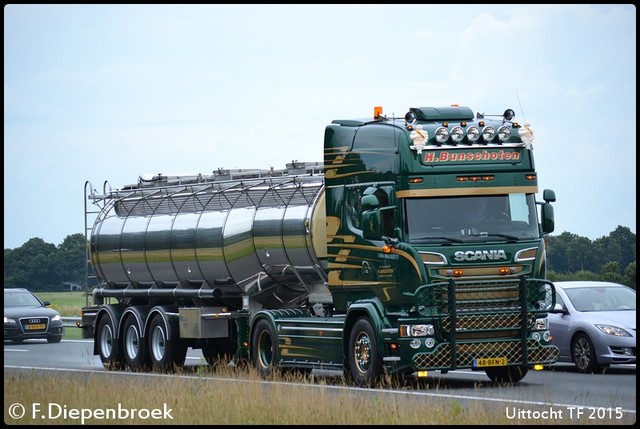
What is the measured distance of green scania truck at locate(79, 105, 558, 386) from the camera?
798 inches

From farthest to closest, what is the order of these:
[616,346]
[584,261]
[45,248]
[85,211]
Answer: [45,248]
[584,261]
[85,211]
[616,346]

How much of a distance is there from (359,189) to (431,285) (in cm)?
232

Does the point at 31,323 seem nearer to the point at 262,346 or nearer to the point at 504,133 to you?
the point at 262,346

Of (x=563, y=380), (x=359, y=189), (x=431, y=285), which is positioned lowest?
(x=563, y=380)

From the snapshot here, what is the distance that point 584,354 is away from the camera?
2380 cm

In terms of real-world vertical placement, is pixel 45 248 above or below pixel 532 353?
above

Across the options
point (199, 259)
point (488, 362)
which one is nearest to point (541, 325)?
point (488, 362)

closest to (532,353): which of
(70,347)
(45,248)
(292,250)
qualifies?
(292,250)

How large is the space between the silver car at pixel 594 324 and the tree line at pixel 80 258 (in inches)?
663

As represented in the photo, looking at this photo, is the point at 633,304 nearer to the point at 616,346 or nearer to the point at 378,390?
the point at 616,346

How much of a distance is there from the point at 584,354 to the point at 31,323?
19.3m

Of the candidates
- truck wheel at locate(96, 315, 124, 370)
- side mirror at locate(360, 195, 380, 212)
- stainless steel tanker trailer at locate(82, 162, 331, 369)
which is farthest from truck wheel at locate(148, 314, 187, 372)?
side mirror at locate(360, 195, 380, 212)

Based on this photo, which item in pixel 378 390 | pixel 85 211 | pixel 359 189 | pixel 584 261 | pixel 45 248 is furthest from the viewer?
pixel 45 248

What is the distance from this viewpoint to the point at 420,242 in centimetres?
2036
